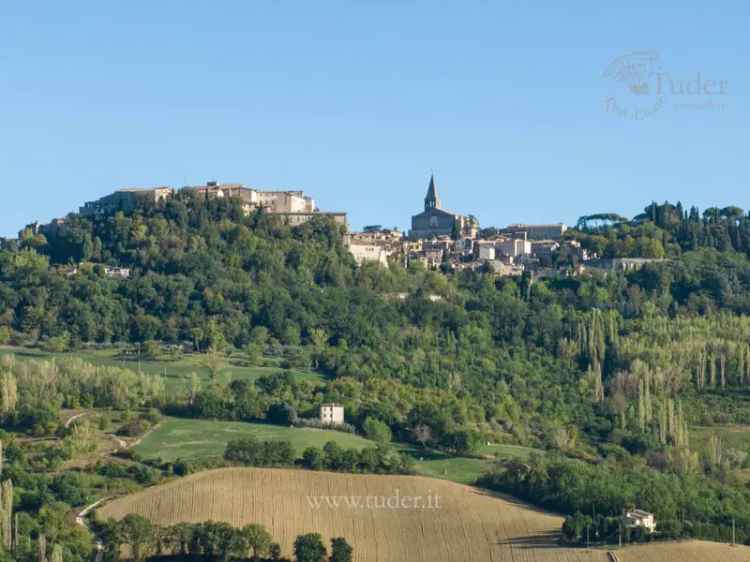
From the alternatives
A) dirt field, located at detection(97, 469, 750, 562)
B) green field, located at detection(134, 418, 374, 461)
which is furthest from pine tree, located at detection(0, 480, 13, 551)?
green field, located at detection(134, 418, 374, 461)

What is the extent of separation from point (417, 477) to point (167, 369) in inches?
989

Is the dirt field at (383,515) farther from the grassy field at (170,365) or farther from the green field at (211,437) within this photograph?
the grassy field at (170,365)

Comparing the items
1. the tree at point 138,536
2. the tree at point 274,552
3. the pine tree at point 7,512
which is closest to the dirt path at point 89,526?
the tree at point 138,536

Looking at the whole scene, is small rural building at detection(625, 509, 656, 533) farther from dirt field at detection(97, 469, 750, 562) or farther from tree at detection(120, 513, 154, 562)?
tree at detection(120, 513, 154, 562)

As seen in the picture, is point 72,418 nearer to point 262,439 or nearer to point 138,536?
point 262,439

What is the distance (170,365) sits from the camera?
333 ft

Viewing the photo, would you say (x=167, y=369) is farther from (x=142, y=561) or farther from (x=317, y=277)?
(x=142, y=561)

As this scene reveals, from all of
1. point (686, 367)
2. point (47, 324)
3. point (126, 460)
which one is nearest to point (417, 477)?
point (126, 460)

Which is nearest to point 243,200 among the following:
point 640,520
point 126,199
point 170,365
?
point 126,199

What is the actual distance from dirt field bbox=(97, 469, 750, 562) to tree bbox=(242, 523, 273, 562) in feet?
3.45

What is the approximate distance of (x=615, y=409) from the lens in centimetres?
9912

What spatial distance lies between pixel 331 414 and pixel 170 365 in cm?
1380

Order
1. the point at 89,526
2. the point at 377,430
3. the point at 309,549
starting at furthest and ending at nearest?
1. the point at 377,430
2. the point at 89,526
3. the point at 309,549

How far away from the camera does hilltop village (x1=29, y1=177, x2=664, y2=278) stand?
131 m
